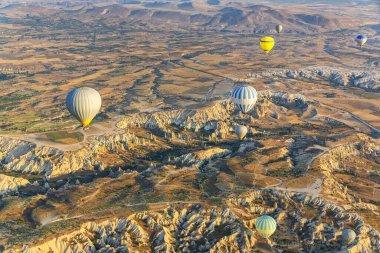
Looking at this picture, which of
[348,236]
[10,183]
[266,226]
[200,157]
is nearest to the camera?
[266,226]

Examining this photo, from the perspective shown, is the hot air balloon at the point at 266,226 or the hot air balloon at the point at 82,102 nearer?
the hot air balloon at the point at 266,226

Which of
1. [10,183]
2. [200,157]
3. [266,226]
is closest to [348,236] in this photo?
[266,226]

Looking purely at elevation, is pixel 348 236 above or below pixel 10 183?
below

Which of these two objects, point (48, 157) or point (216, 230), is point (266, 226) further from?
point (48, 157)

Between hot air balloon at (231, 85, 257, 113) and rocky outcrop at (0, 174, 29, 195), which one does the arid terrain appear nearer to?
rocky outcrop at (0, 174, 29, 195)

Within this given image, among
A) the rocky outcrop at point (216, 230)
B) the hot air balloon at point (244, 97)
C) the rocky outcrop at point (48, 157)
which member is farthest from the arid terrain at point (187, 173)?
the hot air balloon at point (244, 97)

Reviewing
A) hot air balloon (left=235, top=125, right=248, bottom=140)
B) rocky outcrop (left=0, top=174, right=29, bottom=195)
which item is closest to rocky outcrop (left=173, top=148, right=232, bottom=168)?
hot air balloon (left=235, top=125, right=248, bottom=140)

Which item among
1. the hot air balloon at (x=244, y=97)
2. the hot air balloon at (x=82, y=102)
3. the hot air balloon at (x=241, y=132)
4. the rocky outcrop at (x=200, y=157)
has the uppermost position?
the hot air balloon at (x=82, y=102)

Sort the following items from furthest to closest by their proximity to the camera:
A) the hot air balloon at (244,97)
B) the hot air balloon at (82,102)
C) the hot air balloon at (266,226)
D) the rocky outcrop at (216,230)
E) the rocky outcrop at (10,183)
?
the hot air balloon at (244,97), the hot air balloon at (82,102), the rocky outcrop at (10,183), the hot air balloon at (266,226), the rocky outcrop at (216,230)

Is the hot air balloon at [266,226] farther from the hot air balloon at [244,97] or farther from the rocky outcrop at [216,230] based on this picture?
the hot air balloon at [244,97]

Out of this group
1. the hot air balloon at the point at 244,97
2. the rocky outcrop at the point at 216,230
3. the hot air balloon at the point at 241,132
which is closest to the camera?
the rocky outcrop at the point at 216,230
